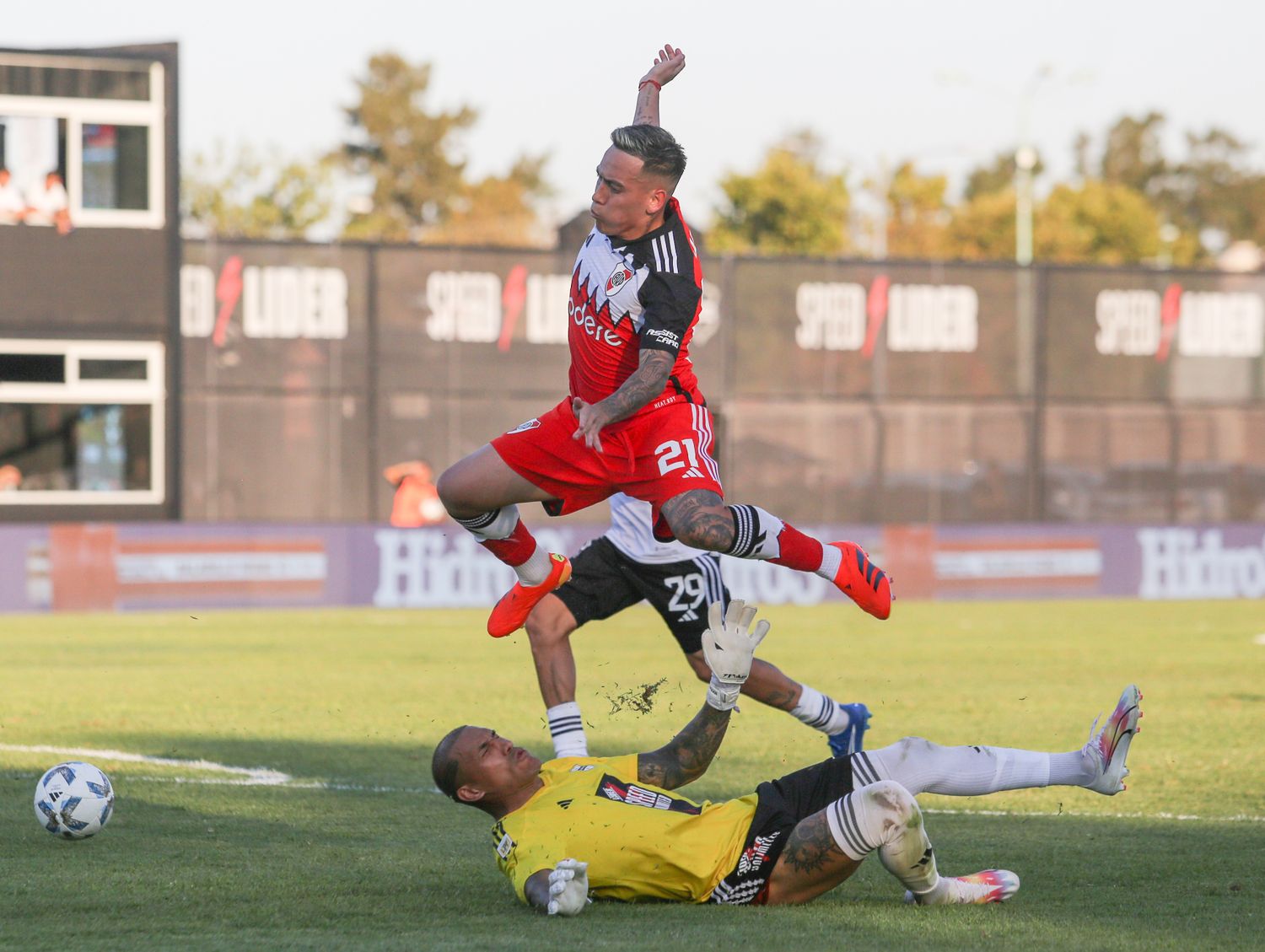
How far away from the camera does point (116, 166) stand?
2681 cm

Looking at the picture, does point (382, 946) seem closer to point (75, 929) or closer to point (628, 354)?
point (75, 929)

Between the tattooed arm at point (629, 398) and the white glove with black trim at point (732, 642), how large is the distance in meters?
1.22

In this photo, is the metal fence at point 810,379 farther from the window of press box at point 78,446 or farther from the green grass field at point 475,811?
the green grass field at point 475,811

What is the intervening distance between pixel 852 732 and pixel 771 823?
2893mm

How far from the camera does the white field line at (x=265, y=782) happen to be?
8.51 meters

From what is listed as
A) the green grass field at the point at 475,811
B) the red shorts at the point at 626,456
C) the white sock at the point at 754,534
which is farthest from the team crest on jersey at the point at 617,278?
the green grass field at the point at 475,811

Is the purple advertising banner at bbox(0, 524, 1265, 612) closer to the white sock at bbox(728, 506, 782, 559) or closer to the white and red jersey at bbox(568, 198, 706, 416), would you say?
the white and red jersey at bbox(568, 198, 706, 416)

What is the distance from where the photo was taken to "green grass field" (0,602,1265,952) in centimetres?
601

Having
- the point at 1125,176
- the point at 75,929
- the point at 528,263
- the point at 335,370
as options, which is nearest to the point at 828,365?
the point at 528,263

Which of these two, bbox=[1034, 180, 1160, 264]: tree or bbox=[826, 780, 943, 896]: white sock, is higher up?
bbox=[1034, 180, 1160, 264]: tree

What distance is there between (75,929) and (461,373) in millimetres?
23503

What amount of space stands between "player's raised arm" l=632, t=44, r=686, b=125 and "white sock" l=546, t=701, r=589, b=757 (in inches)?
111

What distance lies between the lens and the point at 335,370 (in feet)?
93.9

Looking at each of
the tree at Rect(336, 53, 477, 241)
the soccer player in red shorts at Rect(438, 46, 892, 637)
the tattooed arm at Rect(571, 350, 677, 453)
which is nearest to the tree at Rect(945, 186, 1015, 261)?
the tree at Rect(336, 53, 477, 241)
